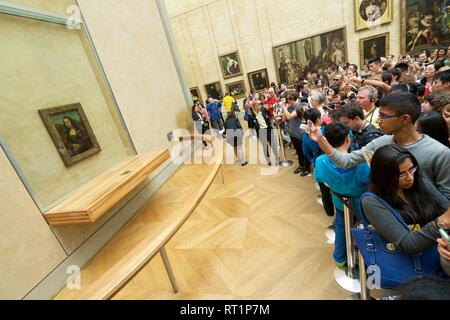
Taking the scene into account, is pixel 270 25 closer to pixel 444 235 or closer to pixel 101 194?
pixel 101 194

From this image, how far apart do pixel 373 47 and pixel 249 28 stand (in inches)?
258

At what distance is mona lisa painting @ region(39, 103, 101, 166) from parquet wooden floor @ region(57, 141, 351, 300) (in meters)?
1.73

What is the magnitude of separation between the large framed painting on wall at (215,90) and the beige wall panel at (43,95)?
1110cm

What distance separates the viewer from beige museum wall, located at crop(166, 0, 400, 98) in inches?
474

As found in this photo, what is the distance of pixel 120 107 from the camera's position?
5.55 m

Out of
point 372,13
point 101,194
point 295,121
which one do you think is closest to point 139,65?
point 101,194

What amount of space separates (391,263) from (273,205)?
2.90 meters

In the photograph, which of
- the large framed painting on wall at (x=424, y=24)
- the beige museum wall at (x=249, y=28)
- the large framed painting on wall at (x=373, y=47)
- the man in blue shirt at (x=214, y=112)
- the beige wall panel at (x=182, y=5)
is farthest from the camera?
the beige wall panel at (x=182, y=5)

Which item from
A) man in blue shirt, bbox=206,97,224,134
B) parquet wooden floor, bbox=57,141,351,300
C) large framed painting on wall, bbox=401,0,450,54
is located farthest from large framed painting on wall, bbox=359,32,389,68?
parquet wooden floor, bbox=57,141,351,300

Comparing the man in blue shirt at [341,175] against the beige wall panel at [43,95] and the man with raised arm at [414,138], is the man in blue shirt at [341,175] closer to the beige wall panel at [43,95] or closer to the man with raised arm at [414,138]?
the man with raised arm at [414,138]

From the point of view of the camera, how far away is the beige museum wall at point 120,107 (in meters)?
3.23

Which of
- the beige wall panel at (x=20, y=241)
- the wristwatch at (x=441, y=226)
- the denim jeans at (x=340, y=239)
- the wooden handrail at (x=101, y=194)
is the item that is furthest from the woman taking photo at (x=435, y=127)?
the beige wall panel at (x=20, y=241)

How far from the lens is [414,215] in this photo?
1.66m
